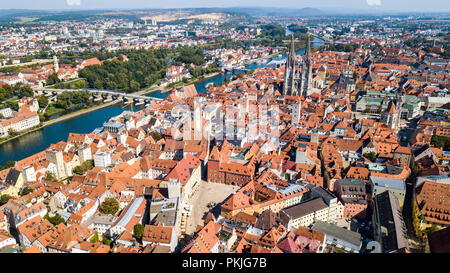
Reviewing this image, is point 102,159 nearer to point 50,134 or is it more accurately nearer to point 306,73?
point 50,134

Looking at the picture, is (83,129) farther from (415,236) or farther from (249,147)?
(415,236)

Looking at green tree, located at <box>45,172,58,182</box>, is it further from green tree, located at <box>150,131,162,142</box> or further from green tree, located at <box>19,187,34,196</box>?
green tree, located at <box>150,131,162,142</box>

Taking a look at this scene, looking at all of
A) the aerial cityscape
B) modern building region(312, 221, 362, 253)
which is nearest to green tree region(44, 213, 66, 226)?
the aerial cityscape

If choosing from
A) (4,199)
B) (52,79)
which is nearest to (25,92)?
(52,79)

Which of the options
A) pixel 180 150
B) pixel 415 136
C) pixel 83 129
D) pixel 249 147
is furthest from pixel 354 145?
pixel 83 129

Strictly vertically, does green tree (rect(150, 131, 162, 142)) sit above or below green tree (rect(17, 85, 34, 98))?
below
